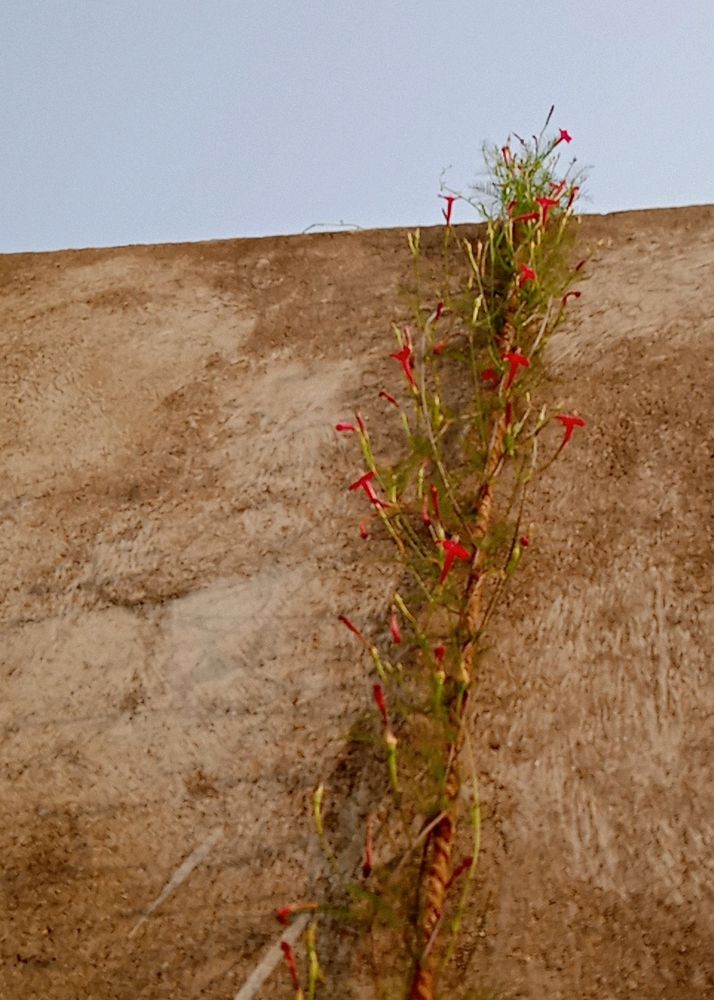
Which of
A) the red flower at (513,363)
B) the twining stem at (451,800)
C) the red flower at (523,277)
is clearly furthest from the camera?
the red flower at (523,277)

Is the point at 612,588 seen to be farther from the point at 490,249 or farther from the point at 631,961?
the point at 490,249

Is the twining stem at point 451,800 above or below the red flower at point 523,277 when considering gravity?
below

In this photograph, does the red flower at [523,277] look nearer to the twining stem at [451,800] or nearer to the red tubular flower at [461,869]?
the twining stem at [451,800]

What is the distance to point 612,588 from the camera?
1386mm

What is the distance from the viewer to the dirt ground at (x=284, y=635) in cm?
112

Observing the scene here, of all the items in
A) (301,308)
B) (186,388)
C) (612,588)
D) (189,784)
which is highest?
(301,308)

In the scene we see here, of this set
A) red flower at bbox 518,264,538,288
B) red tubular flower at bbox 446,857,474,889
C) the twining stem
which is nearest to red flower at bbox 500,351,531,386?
the twining stem

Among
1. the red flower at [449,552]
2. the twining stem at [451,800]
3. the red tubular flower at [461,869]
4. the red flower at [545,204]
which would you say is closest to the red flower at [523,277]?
the red flower at [545,204]

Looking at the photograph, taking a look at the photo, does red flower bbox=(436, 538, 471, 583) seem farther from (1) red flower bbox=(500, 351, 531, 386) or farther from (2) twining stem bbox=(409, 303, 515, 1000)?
(1) red flower bbox=(500, 351, 531, 386)

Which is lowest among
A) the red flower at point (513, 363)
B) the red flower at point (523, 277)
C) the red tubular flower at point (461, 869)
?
the red tubular flower at point (461, 869)

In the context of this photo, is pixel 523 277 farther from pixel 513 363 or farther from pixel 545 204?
pixel 513 363

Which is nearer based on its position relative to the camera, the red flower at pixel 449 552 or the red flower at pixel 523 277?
the red flower at pixel 449 552

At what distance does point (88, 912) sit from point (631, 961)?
0.67 meters

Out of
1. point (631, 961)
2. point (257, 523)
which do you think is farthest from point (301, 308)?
point (631, 961)
